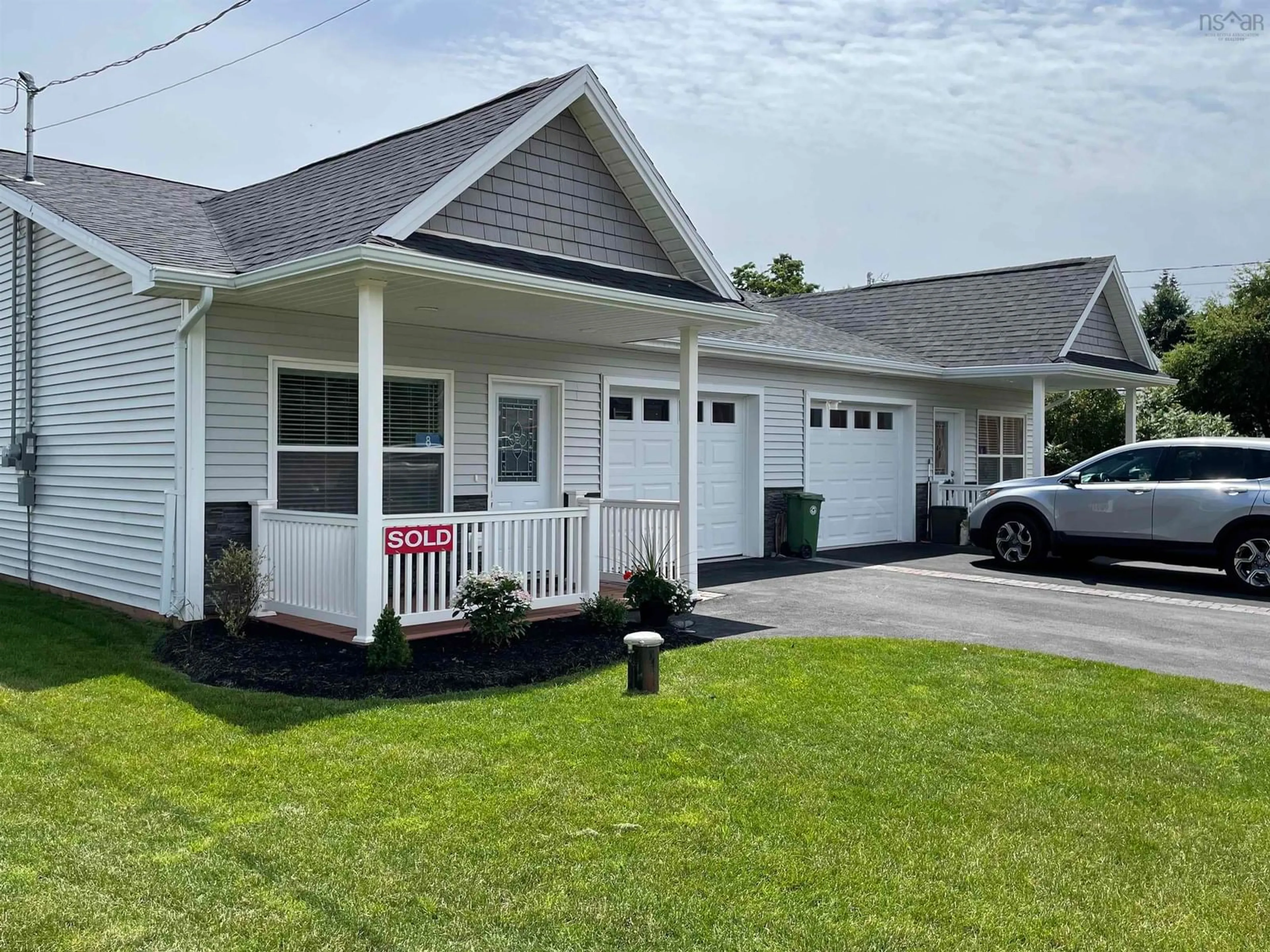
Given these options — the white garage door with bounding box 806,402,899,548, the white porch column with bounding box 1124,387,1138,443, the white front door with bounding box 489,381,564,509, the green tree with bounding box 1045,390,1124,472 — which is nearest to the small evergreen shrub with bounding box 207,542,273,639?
the white front door with bounding box 489,381,564,509

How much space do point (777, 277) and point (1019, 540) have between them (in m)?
35.0

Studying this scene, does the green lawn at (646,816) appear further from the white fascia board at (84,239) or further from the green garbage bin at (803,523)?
the green garbage bin at (803,523)

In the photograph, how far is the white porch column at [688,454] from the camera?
33.1 ft

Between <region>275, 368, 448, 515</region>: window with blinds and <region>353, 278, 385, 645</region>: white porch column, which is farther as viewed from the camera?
<region>275, 368, 448, 515</region>: window with blinds

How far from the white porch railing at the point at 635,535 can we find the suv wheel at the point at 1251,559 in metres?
6.14

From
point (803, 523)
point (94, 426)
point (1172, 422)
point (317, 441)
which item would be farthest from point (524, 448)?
point (1172, 422)

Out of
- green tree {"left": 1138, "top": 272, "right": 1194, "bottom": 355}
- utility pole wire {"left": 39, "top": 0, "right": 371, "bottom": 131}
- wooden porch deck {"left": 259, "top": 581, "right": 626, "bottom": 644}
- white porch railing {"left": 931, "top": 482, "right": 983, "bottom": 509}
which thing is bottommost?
wooden porch deck {"left": 259, "top": 581, "right": 626, "bottom": 644}

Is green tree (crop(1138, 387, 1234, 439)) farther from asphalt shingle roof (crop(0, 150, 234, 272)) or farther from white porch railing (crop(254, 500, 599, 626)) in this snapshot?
asphalt shingle roof (crop(0, 150, 234, 272))

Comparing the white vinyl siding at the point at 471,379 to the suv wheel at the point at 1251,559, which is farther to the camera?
the suv wheel at the point at 1251,559

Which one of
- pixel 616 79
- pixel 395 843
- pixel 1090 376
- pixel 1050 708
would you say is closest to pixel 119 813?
pixel 395 843

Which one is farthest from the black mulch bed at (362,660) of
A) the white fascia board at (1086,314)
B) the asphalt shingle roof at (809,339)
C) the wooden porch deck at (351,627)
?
the white fascia board at (1086,314)

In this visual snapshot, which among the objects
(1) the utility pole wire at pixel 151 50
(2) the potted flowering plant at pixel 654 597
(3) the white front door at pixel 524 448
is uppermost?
(1) the utility pole wire at pixel 151 50

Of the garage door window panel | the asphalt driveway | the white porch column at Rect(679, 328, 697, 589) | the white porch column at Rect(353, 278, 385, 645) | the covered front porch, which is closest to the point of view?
the white porch column at Rect(353, 278, 385, 645)

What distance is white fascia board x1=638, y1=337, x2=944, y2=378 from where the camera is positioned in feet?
41.1
